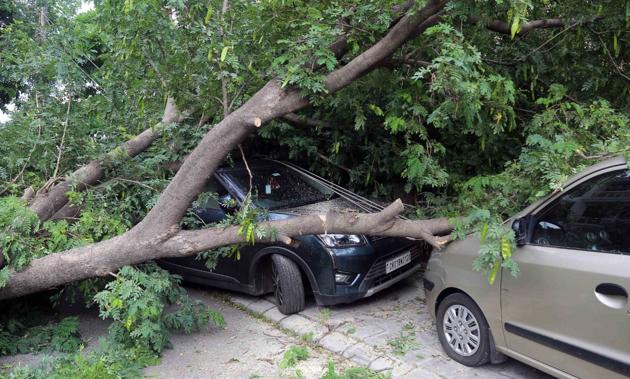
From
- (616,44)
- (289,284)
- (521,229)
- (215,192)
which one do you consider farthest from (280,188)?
(616,44)

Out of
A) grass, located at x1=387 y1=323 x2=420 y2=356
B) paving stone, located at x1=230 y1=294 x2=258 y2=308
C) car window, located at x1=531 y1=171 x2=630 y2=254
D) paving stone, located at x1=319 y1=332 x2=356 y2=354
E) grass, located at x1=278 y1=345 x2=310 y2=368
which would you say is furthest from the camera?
paving stone, located at x1=230 y1=294 x2=258 y2=308

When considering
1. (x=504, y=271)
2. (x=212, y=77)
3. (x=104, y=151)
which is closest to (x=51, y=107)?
(x=104, y=151)

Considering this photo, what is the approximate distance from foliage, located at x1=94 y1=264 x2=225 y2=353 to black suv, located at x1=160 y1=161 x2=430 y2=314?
2.44ft

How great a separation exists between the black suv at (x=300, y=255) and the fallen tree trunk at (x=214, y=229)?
28.2 inches

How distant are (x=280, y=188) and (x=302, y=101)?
1.82 metres

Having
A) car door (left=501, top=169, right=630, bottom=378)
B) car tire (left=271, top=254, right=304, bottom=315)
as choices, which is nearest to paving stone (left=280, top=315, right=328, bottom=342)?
car tire (left=271, top=254, right=304, bottom=315)

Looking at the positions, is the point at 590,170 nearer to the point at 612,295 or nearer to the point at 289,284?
the point at 612,295

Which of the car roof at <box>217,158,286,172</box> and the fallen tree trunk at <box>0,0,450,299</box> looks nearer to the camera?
the fallen tree trunk at <box>0,0,450,299</box>

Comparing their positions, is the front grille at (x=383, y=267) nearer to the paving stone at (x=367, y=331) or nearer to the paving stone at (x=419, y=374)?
the paving stone at (x=367, y=331)

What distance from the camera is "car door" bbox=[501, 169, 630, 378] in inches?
103

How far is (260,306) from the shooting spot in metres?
5.21

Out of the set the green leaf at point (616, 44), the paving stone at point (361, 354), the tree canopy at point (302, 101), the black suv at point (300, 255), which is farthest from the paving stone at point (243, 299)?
the green leaf at point (616, 44)

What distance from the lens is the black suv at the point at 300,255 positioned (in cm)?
462

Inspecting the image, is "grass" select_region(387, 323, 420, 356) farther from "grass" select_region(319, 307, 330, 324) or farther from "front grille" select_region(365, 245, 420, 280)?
"grass" select_region(319, 307, 330, 324)
